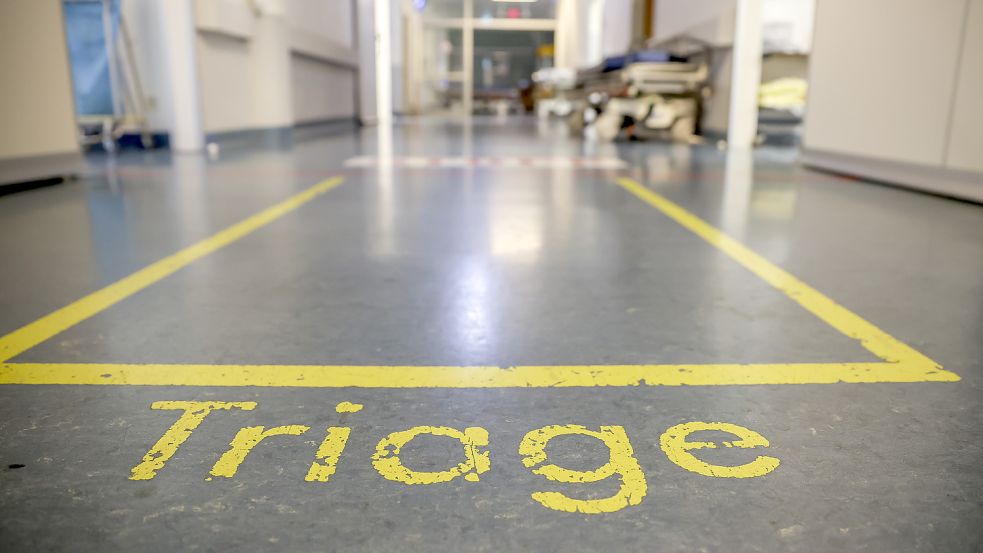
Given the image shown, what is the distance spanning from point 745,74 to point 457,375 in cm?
856

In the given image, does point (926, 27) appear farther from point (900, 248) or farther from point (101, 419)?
point (101, 419)

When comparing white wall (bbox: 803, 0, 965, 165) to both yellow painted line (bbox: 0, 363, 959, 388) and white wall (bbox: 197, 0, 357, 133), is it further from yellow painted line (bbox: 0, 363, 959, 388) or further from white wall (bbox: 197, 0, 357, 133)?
white wall (bbox: 197, 0, 357, 133)

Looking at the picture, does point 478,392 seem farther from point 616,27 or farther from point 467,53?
point 467,53

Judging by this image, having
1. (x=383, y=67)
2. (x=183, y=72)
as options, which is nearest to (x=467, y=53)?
(x=383, y=67)

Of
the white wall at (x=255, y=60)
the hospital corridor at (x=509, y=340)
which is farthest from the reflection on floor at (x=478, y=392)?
the white wall at (x=255, y=60)

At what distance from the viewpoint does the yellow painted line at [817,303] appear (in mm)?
1785

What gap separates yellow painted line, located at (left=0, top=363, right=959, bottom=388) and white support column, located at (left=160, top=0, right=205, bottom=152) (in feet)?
22.5

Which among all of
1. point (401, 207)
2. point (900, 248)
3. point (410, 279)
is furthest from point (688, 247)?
point (401, 207)

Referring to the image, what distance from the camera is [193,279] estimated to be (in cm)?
250

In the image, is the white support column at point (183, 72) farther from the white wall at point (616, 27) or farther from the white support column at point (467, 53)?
the white support column at point (467, 53)

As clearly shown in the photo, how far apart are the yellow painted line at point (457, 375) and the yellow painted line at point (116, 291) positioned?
200 millimetres

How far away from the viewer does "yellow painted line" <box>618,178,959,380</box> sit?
1.79 metres

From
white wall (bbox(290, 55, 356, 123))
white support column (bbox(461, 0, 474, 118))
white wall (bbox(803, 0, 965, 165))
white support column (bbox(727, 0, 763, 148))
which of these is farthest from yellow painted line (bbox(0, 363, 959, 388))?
white support column (bbox(461, 0, 474, 118))

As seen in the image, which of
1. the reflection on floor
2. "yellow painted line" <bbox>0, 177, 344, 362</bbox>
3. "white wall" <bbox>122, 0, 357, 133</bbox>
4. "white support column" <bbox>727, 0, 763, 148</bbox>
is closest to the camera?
the reflection on floor
